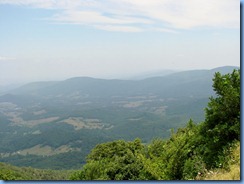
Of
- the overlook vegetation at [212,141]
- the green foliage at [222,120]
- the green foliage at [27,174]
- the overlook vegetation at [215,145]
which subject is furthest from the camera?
the green foliage at [27,174]

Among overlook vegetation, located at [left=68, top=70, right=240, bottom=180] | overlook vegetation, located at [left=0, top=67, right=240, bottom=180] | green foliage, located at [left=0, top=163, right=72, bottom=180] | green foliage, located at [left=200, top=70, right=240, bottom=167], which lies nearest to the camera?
overlook vegetation, located at [left=0, top=67, right=240, bottom=180]

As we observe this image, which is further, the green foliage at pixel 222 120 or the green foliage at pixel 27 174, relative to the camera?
the green foliage at pixel 27 174

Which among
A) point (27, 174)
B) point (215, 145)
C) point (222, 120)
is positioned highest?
point (222, 120)

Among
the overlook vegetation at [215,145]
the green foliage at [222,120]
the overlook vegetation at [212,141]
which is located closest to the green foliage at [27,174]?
the overlook vegetation at [212,141]

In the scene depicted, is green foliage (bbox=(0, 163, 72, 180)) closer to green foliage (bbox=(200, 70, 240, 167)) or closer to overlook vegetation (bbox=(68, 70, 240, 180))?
overlook vegetation (bbox=(68, 70, 240, 180))

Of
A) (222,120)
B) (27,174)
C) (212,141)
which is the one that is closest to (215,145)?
(212,141)

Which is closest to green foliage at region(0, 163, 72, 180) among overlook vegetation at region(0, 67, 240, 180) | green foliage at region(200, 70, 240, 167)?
overlook vegetation at region(0, 67, 240, 180)

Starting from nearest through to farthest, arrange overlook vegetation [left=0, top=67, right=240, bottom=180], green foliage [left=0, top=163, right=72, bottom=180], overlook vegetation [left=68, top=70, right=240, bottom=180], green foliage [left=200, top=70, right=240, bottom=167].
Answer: overlook vegetation [left=0, top=67, right=240, bottom=180], overlook vegetation [left=68, top=70, right=240, bottom=180], green foliage [left=200, top=70, right=240, bottom=167], green foliage [left=0, top=163, right=72, bottom=180]

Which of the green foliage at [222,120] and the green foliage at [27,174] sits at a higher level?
the green foliage at [222,120]

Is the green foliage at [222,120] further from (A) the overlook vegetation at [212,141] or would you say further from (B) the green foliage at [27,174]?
(B) the green foliage at [27,174]

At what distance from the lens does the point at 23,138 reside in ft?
617

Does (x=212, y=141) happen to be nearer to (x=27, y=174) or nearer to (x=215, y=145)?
(x=215, y=145)

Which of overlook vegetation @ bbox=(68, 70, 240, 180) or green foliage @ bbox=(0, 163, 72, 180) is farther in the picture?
green foliage @ bbox=(0, 163, 72, 180)

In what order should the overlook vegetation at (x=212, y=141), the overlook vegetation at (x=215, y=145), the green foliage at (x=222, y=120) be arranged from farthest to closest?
the green foliage at (x=222, y=120) → the overlook vegetation at (x=212, y=141) → the overlook vegetation at (x=215, y=145)
